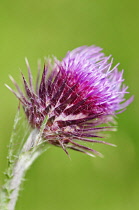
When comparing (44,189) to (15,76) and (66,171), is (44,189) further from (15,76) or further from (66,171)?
(15,76)

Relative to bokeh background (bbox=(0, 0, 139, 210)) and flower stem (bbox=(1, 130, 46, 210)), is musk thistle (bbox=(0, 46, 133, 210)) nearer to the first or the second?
Answer: flower stem (bbox=(1, 130, 46, 210))

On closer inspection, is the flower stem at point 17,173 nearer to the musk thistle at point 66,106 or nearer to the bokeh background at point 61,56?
the musk thistle at point 66,106

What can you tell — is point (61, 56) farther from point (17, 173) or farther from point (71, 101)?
point (17, 173)

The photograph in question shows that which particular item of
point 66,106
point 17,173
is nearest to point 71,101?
point 66,106

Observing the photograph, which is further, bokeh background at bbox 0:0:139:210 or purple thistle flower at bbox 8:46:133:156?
bokeh background at bbox 0:0:139:210

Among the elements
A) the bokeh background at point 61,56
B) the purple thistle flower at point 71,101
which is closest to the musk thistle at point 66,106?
the purple thistle flower at point 71,101

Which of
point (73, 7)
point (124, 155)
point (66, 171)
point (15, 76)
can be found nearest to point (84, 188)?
point (66, 171)

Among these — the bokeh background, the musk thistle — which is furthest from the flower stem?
the bokeh background
